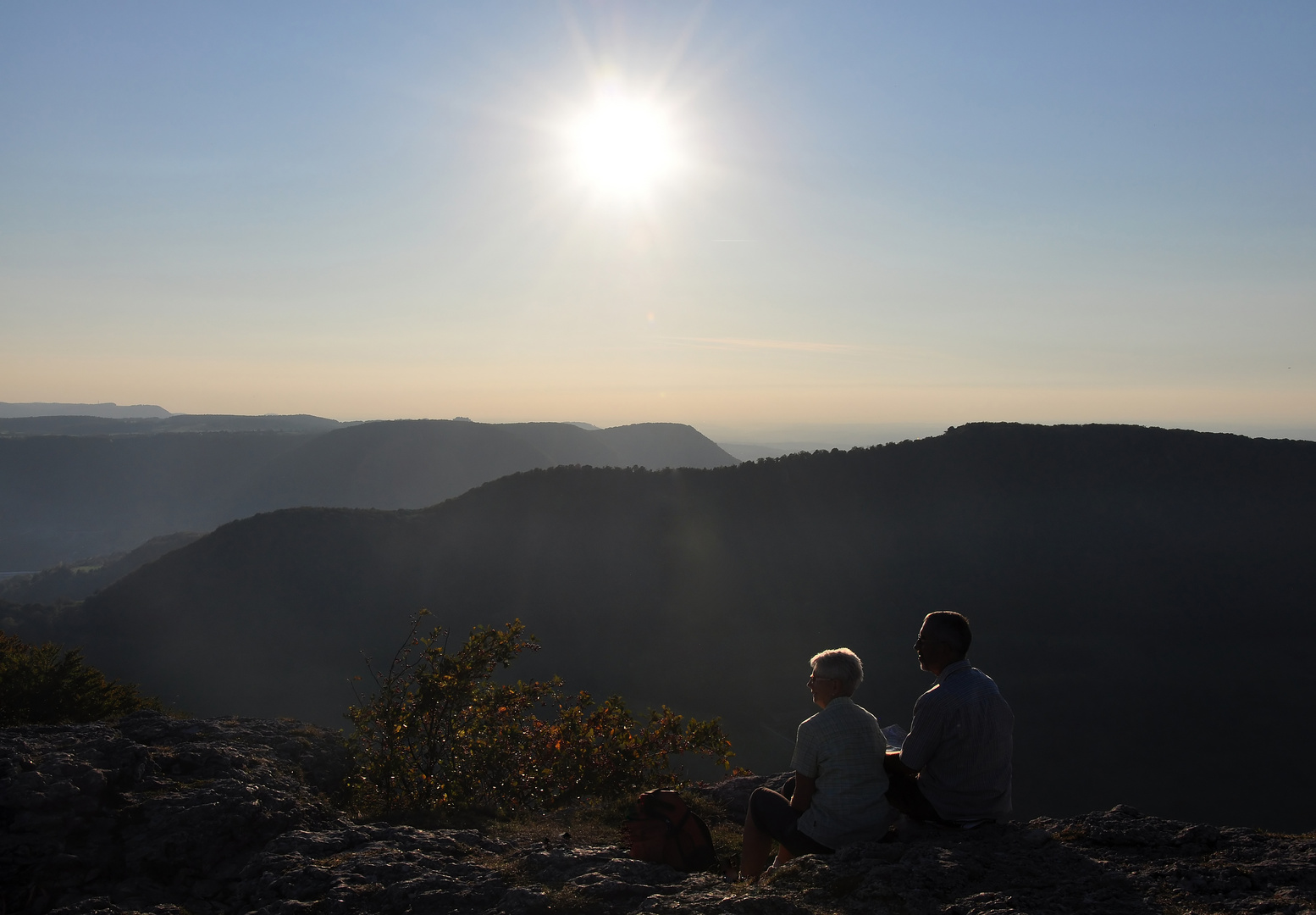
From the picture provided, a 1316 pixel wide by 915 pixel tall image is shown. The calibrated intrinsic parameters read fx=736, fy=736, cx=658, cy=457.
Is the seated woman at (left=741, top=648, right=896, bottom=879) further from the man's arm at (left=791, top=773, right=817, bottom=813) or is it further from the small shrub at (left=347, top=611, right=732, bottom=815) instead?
the small shrub at (left=347, top=611, right=732, bottom=815)

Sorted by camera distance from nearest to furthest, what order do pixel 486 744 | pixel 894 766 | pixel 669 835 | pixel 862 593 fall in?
pixel 894 766 → pixel 669 835 → pixel 486 744 → pixel 862 593

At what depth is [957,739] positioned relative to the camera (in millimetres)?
4301

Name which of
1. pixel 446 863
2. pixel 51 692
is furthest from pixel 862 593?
pixel 446 863

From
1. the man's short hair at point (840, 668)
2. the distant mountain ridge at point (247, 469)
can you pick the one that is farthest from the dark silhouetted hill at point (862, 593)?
the distant mountain ridge at point (247, 469)

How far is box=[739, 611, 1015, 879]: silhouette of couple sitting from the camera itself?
14.1 feet

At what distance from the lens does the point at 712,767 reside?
1909cm

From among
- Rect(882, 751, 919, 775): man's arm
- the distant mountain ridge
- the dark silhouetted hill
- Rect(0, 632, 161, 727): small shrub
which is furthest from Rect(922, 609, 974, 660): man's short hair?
the distant mountain ridge

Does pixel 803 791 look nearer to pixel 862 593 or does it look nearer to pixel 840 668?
pixel 840 668

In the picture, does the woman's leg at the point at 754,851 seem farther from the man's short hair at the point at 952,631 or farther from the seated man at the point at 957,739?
the man's short hair at the point at 952,631

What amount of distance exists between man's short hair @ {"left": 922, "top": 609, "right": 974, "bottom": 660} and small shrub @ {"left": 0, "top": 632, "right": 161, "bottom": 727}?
8.87 meters

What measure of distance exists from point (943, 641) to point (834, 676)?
702 mm

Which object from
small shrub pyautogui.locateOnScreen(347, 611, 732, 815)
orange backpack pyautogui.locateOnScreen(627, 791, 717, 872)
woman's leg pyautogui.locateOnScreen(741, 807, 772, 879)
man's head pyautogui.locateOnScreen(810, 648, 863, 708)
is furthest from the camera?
small shrub pyautogui.locateOnScreen(347, 611, 732, 815)

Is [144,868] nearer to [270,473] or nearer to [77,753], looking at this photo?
[77,753]

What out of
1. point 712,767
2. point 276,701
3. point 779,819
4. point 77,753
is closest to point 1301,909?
point 779,819
